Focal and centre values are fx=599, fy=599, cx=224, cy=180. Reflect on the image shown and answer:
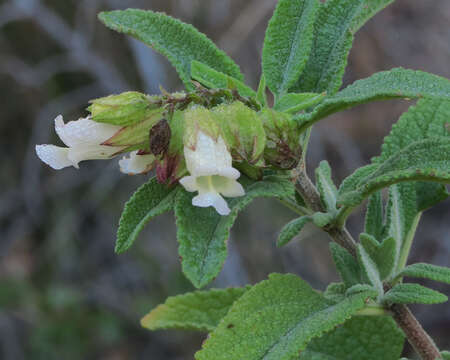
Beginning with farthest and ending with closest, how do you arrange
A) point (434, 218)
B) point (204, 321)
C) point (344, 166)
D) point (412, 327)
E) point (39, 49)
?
point (39, 49) → point (344, 166) → point (434, 218) → point (204, 321) → point (412, 327)

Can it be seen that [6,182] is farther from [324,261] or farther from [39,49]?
[324,261]

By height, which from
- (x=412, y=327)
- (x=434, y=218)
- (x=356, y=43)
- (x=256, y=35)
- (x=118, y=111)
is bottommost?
(x=412, y=327)

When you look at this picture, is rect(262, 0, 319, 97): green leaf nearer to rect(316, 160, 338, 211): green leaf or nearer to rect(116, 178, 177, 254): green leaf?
rect(316, 160, 338, 211): green leaf

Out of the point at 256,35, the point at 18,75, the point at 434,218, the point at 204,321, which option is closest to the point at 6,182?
the point at 18,75

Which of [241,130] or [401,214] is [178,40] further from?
[401,214]

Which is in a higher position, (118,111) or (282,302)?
(118,111)

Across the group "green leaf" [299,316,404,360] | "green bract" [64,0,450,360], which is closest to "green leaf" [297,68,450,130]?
"green bract" [64,0,450,360]

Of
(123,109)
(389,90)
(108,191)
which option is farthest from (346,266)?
(108,191)
